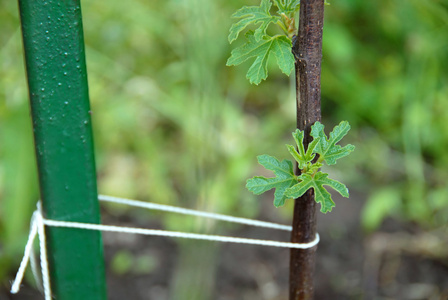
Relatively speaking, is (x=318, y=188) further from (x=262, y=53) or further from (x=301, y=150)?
(x=262, y=53)

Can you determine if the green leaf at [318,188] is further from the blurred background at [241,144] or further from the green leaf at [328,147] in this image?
the blurred background at [241,144]

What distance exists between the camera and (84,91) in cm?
68

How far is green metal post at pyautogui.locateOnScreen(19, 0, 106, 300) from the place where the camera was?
25.0 inches

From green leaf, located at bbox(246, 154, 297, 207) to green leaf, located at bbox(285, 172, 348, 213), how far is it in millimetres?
16

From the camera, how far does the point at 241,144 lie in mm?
1704

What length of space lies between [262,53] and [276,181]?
0.15 metres

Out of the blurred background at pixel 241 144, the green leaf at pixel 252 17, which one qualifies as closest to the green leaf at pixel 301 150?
the green leaf at pixel 252 17

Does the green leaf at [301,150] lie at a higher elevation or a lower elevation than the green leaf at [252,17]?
lower

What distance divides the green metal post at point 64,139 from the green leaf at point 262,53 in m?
0.24

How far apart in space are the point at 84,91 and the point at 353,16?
158 centimetres

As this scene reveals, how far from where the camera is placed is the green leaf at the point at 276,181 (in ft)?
1.85

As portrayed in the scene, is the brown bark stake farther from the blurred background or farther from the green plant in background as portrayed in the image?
the blurred background

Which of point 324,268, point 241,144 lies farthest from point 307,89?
point 241,144

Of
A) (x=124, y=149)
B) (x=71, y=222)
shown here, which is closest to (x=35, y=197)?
(x=124, y=149)
